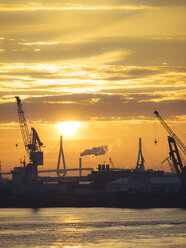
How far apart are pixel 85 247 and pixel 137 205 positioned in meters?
104

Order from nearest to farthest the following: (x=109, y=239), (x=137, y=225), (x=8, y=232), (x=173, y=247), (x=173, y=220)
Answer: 1. (x=173, y=247)
2. (x=109, y=239)
3. (x=8, y=232)
4. (x=137, y=225)
5. (x=173, y=220)

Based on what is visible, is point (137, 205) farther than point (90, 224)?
Yes

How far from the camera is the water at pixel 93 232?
89312 mm

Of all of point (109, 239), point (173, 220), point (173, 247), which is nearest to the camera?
point (173, 247)

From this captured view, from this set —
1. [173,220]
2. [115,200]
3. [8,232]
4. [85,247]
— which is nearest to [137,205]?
[115,200]

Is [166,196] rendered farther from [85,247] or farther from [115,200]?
[85,247]

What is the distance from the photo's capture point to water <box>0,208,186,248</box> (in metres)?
89.3

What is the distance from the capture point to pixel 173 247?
277 ft

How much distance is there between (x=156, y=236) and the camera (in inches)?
3807

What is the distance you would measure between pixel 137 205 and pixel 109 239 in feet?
316

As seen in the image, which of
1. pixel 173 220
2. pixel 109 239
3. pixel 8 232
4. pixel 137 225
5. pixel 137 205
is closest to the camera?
pixel 109 239

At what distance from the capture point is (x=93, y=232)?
10288cm

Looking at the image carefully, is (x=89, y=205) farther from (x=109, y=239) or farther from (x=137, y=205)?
(x=109, y=239)

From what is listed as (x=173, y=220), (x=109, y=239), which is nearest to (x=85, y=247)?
(x=109, y=239)
